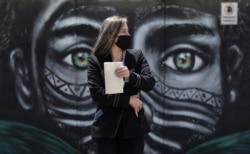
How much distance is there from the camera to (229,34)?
5.30 metres

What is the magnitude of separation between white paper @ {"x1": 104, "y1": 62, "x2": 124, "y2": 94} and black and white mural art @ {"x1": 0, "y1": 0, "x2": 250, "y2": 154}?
2.05m

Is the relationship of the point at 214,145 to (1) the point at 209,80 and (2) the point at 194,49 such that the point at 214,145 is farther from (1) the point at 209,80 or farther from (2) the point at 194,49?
(2) the point at 194,49

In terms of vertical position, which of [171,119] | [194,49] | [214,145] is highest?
[194,49]

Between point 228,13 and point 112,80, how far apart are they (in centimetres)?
245

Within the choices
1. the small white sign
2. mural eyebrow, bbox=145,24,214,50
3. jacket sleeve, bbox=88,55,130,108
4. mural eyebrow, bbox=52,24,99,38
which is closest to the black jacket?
jacket sleeve, bbox=88,55,130,108

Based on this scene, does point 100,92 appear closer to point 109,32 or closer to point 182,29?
point 109,32

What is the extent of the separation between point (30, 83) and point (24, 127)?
1.79ft

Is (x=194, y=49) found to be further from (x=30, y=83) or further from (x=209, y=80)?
(x=30, y=83)

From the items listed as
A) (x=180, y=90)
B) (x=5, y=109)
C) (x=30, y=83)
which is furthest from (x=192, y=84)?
(x=5, y=109)

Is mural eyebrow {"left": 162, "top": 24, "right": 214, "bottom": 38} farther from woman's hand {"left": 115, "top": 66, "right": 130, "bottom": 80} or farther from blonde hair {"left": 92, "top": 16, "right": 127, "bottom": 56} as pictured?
woman's hand {"left": 115, "top": 66, "right": 130, "bottom": 80}

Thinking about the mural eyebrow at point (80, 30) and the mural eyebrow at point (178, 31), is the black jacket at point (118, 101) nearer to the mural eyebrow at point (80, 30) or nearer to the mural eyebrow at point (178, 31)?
the mural eyebrow at point (178, 31)

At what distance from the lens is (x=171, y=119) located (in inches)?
212

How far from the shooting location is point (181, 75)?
5.34 metres

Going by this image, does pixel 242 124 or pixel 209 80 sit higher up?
pixel 209 80
